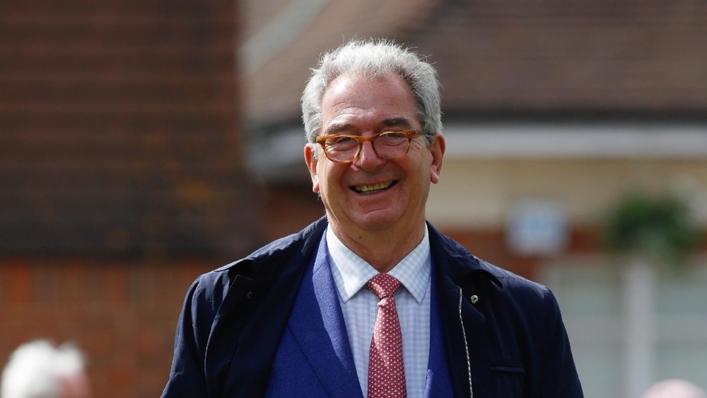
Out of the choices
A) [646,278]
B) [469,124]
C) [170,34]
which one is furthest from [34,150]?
[646,278]

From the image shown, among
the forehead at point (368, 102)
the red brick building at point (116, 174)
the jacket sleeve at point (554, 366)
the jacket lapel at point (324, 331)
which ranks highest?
the red brick building at point (116, 174)

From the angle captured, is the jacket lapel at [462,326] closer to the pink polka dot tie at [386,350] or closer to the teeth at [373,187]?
the pink polka dot tie at [386,350]

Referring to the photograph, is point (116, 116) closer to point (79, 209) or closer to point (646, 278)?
point (79, 209)

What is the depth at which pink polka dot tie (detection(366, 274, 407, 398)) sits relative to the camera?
297cm

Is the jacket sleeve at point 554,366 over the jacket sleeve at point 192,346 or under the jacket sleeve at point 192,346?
under

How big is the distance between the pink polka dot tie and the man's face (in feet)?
0.53

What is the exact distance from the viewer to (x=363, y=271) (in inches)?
123

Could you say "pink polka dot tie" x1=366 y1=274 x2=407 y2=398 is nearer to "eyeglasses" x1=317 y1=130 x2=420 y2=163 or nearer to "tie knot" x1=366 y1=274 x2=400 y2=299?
"tie knot" x1=366 y1=274 x2=400 y2=299

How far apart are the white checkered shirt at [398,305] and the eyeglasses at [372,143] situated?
25 centimetres

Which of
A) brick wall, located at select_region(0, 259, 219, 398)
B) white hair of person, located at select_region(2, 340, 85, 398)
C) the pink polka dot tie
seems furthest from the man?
brick wall, located at select_region(0, 259, 219, 398)

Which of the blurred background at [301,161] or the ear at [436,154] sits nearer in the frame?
the ear at [436,154]

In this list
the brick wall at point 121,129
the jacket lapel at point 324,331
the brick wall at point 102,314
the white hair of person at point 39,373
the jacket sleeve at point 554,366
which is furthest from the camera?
the brick wall at point 121,129

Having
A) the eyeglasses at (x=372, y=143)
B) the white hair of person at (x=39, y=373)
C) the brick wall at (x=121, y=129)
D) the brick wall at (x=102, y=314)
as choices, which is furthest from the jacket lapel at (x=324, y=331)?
the brick wall at (x=121, y=129)

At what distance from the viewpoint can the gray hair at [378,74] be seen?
10.2 feet
